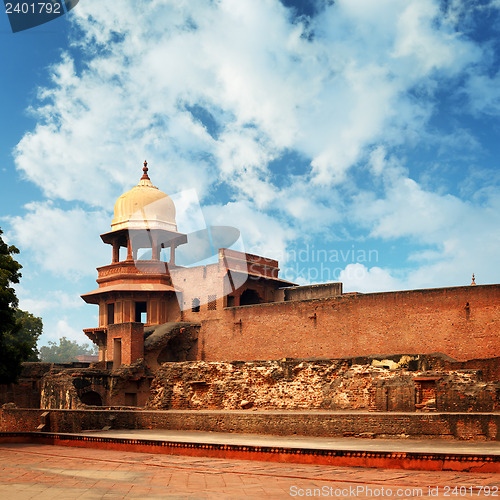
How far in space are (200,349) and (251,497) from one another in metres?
20.5

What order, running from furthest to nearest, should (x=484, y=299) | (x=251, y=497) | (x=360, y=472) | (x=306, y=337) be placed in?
(x=306, y=337)
(x=484, y=299)
(x=360, y=472)
(x=251, y=497)

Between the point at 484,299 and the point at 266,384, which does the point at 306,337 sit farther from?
the point at 484,299

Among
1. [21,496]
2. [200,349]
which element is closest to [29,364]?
[200,349]

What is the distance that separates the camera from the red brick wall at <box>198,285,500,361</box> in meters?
20.0

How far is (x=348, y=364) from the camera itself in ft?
58.7

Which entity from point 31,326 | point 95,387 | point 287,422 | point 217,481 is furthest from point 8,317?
point 31,326

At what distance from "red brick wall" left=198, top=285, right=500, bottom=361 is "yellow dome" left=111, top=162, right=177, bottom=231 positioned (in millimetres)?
6710

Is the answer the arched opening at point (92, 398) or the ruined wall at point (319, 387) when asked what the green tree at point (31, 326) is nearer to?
the arched opening at point (92, 398)

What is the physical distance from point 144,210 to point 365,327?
13466mm

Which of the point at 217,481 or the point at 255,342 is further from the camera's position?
the point at 255,342

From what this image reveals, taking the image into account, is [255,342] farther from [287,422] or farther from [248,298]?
[287,422]

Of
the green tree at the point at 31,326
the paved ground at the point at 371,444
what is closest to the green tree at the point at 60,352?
the green tree at the point at 31,326

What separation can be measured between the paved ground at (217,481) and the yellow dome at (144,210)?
20.8 m

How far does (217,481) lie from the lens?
26.0 ft
